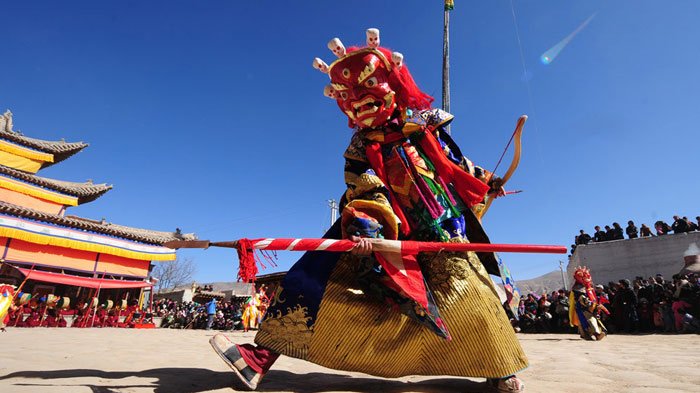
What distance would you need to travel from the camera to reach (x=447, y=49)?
4805 mm

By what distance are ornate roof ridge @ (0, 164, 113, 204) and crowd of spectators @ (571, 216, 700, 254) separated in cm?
2865

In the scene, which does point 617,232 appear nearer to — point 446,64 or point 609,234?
point 609,234

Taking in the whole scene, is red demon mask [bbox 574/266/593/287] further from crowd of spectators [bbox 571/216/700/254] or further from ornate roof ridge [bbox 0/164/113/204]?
ornate roof ridge [bbox 0/164/113/204]

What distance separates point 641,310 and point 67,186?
94.4 ft

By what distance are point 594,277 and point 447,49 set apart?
51.9 feet

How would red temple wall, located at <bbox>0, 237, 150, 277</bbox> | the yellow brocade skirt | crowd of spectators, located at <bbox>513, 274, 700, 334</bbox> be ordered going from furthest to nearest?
red temple wall, located at <bbox>0, 237, 150, 277</bbox>
crowd of spectators, located at <bbox>513, 274, 700, 334</bbox>
the yellow brocade skirt

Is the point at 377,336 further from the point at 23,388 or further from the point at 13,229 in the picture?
the point at 13,229

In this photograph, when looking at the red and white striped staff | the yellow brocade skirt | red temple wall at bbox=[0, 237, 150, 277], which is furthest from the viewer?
red temple wall at bbox=[0, 237, 150, 277]

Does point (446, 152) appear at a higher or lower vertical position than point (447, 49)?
lower

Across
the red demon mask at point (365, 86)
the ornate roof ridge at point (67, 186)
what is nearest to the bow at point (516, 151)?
the red demon mask at point (365, 86)

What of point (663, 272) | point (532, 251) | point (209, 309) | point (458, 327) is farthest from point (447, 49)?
point (663, 272)

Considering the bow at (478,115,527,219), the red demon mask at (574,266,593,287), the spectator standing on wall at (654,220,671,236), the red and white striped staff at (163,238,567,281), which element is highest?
the spectator standing on wall at (654,220,671,236)

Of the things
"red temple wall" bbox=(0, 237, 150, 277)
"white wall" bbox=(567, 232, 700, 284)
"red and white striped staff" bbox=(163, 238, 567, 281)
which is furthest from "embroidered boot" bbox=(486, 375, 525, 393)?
"red temple wall" bbox=(0, 237, 150, 277)

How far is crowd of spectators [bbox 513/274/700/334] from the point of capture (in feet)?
30.0
